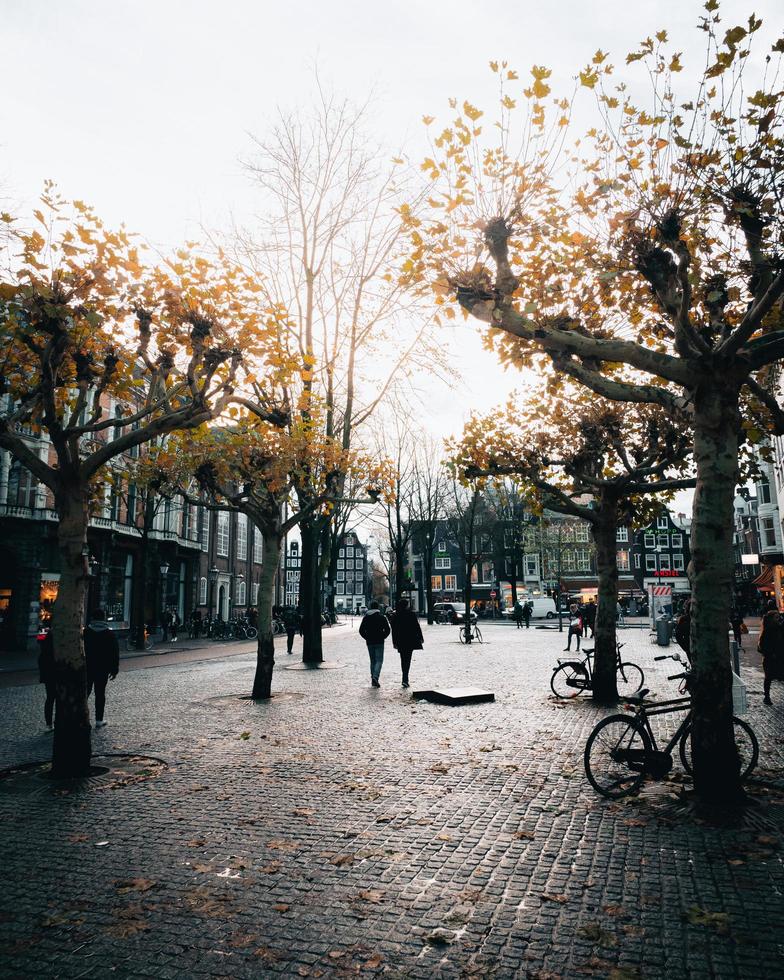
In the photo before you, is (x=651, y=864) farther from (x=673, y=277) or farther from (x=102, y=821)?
(x=673, y=277)

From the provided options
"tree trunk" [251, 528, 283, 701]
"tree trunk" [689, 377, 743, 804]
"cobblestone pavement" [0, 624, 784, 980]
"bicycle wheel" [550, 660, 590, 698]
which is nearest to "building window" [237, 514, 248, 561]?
"tree trunk" [251, 528, 283, 701]

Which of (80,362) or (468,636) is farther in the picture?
(468,636)

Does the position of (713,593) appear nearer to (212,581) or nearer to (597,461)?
(597,461)

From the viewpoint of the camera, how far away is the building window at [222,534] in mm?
53616

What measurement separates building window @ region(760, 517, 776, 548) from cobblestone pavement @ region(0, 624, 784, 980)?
40844mm

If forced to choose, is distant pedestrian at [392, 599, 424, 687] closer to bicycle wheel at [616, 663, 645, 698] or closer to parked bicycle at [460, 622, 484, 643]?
bicycle wheel at [616, 663, 645, 698]

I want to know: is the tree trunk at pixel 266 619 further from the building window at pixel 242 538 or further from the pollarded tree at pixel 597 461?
the building window at pixel 242 538

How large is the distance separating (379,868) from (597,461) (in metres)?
11.1

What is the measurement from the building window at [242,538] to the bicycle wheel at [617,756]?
173ft

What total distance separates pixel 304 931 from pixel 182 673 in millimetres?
17042

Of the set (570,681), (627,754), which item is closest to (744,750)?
(627,754)

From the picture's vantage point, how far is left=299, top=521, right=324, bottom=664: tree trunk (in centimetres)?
2161

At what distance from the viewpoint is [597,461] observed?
14.5 metres

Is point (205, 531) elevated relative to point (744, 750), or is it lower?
elevated
